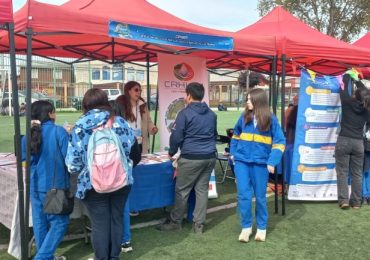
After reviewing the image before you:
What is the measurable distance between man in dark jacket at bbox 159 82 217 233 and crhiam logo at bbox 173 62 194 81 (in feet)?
4.59

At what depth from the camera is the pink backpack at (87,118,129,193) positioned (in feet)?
10.5

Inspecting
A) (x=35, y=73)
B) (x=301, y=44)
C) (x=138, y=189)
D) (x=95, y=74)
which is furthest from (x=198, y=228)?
(x=95, y=74)

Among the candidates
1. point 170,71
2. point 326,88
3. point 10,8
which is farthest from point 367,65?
point 10,8

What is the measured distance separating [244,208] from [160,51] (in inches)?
108

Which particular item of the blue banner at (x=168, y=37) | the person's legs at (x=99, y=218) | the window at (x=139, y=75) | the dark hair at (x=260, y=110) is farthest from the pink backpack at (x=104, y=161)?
the window at (x=139, y=75)

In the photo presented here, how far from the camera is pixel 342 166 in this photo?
597 cm

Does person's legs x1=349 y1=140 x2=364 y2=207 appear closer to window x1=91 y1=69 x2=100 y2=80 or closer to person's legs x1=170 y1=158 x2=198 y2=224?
person's legs x1=170 y1=158 x2=198 y2=224

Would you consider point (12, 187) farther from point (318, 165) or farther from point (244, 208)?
point (318, 165)

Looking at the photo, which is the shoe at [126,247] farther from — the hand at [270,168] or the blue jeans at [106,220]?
the hand at [270,168]

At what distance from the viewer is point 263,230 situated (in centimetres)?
464

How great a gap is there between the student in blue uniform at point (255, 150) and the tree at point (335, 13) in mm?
20469

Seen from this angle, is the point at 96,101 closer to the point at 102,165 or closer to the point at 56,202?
the point at 102,165

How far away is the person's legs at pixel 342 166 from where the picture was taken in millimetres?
5891

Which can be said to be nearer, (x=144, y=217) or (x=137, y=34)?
(x=137, y=34)
